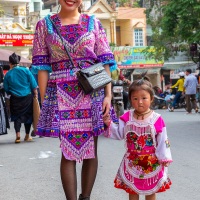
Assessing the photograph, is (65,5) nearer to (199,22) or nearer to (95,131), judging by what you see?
(95,131)

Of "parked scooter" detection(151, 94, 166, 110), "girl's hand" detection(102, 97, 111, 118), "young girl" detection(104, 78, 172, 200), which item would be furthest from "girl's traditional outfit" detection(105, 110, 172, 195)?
"parked scooter" detection(151, 94, 166, 110)

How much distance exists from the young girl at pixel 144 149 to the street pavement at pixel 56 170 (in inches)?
48.7

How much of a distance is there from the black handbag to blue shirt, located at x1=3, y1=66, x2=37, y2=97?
23.7 feet

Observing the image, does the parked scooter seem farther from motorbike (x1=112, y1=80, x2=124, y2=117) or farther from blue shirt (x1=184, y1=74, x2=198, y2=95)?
motorbike (x1=112, y1=80, x2=124, y2=117)

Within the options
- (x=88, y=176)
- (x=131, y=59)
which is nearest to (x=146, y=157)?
(x=88, y=176)

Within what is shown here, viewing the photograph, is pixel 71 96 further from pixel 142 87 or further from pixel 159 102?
pixel 159 102

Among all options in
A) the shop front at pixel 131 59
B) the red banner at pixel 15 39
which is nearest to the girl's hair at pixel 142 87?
the red banner at pixel 15 39

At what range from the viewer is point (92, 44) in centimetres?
544

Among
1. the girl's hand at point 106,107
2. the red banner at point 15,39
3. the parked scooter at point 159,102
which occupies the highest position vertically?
the red banner at point 15,39

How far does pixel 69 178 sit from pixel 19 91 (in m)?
7.43

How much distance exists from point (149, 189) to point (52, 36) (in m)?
1.43

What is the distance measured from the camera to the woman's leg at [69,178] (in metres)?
5.38

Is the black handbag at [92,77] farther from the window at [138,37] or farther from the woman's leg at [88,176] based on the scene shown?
the window at [138,37]

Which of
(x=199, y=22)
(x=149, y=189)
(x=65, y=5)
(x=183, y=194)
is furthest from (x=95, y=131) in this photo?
(x=199, y=22)
